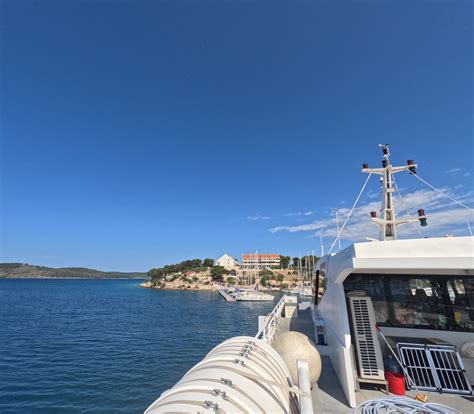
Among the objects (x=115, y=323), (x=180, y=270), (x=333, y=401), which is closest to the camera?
(x=333, y=401)

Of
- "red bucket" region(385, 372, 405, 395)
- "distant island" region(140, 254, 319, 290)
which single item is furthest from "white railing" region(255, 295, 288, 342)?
"distant island" region(140, 254, 319, 290)

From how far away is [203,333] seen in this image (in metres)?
31.2

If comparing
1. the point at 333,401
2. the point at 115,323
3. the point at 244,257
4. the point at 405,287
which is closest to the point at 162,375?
the point at 333,401

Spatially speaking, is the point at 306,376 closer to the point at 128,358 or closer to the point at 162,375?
the point at 162,375

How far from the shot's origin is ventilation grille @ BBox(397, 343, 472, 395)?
19.6ft

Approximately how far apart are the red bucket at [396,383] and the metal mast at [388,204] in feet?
21.0

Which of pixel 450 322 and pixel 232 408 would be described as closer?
pixel 232 408

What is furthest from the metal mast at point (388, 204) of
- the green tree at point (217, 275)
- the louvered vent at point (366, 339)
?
the green tree at point (217, 275)

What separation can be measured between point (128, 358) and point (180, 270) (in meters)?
126

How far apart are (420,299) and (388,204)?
574 centimetres

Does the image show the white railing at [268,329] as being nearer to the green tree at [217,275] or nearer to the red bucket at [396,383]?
the red bucket at [396,383]

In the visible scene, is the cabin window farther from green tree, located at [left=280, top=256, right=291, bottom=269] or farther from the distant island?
green tree, located at [left=280, top=256, right=291, bottom=269]

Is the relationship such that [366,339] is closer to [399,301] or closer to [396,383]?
[396,383]

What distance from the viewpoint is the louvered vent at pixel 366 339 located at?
19.9ft
